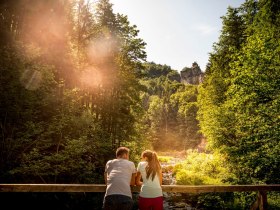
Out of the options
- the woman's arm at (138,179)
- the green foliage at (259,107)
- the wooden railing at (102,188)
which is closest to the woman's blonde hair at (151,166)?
the woman's arm at (138,179)

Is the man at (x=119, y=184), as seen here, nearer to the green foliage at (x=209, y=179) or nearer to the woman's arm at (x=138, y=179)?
the woman's arm at (x=138, y=179)

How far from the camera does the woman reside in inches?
210

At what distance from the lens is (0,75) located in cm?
1447

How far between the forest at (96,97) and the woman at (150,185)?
11094 millimetres

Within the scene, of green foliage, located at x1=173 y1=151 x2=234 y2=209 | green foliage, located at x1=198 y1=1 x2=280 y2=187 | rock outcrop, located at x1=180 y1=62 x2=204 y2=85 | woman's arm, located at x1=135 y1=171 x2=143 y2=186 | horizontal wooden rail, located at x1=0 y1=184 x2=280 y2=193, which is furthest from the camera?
rock outcrop, located at x1=180 y1=62 x2=204 y2=85

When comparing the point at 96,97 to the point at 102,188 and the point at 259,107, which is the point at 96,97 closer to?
the point at 259,107

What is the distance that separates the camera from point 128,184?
532 cm

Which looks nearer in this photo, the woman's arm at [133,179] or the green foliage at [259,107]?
the woman's arm at [133,179]

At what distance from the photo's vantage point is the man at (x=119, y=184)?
202 inches

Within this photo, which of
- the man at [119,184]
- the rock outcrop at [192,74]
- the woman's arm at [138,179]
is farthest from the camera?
the rock outcrop at [192,74]

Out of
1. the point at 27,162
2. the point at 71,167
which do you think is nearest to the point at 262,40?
the point at 71,167

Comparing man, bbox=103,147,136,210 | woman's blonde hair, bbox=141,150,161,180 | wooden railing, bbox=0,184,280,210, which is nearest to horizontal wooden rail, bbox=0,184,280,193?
wooden railing, bbox=0,184,280,210

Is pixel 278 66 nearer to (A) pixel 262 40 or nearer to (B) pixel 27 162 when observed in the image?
(A) pixel 262 40

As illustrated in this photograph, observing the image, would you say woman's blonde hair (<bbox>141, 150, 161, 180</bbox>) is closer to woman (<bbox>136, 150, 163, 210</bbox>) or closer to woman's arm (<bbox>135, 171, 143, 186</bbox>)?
woman (<bbox>136, 150, 163, 210</bbox>)
